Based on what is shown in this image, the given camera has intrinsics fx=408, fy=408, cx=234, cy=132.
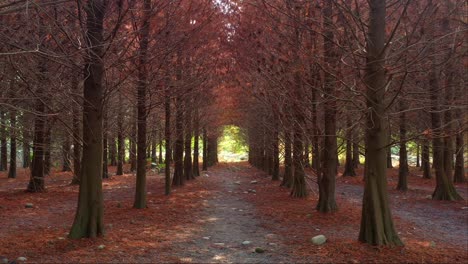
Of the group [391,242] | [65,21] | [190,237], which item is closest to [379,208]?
[391,242]

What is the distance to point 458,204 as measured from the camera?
13844mm

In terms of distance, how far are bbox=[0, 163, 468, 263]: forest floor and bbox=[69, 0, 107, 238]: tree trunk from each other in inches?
13.1

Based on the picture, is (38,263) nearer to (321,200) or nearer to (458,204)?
(321,200)

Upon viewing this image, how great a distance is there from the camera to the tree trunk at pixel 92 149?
24.2 ft

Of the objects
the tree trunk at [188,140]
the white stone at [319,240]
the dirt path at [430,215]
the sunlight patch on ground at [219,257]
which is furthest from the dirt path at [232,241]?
the tree trunk at [188,140]

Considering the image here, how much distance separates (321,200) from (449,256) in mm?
4489

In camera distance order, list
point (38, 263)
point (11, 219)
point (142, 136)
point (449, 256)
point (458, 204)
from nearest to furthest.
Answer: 1. point (38, 263)
2. point (449, 256)
3. point (11, 219)
4. point (142, 136)
5. point (458, 204)

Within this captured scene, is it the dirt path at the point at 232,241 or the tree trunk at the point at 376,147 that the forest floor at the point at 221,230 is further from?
the tree trunk at the point at 376,147

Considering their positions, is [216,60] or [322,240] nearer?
[322,240]

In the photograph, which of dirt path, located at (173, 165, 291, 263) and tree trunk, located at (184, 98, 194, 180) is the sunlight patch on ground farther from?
tree trunk, located at (184, 98, 194, 180)

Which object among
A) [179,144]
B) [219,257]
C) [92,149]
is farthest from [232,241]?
[179,144]

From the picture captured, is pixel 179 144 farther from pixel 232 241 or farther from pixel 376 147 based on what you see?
pixel 376 147

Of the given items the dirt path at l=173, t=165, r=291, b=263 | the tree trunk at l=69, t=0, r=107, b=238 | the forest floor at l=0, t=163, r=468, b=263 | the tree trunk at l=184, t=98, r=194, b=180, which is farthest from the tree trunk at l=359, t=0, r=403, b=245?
the tree trunk at l=184, t=98, r=194, b=180

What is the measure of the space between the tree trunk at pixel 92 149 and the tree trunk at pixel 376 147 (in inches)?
187
